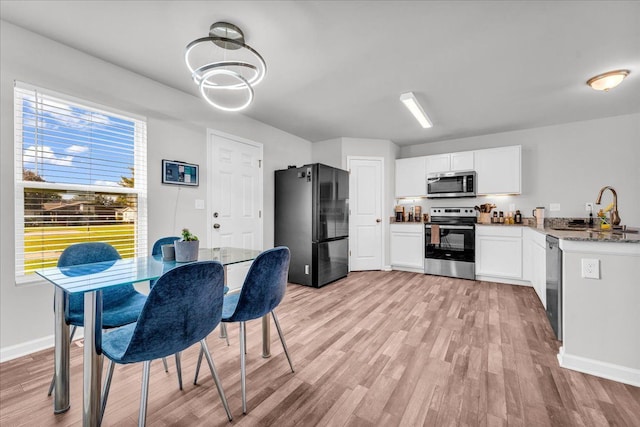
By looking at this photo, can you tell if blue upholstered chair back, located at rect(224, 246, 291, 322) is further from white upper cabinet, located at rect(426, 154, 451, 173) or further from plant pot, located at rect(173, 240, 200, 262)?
white upper cabinet, located at rect(426, 154, 451, 173)

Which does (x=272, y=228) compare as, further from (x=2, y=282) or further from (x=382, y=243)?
(x=2, y=282)

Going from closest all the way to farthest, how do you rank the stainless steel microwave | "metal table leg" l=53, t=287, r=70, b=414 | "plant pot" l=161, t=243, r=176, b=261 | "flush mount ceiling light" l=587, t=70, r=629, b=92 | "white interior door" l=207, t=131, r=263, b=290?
"metal table leg" l=53, t=287, r=70, b=414
"plant pot" l=161, t=243, r=176, b=261
"flush mount ceiling light" l=587, t=70, r=629, b=92
"white interior door" l=207, t=131, r=263, b=290
the stainless steel microwave

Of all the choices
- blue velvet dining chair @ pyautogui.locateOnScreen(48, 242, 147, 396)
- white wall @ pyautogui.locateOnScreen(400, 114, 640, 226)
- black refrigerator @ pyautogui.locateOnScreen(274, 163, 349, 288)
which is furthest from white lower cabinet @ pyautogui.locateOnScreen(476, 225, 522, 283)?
blue velvet dining chair @ pyautogui.locateOnScreen(48, 242, 147, 396)

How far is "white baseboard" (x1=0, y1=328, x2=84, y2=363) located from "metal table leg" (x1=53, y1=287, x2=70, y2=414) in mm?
963

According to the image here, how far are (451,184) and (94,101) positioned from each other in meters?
4.90

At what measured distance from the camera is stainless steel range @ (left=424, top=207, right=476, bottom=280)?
14.5 feet

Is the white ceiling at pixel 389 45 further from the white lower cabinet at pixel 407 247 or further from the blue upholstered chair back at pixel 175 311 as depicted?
the white lower cabinet at pixel 407 247

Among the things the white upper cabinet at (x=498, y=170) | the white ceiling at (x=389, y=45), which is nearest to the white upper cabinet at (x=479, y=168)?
the white upper cabinet at (x=498, y=170)

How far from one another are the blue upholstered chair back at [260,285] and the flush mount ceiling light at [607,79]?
3.58 m

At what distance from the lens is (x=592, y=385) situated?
1749 mm

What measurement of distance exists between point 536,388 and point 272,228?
11.7 ft

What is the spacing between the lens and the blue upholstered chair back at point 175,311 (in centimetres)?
114

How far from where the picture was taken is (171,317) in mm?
1192

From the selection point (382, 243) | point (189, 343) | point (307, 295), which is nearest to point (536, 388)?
point (189, 343)
